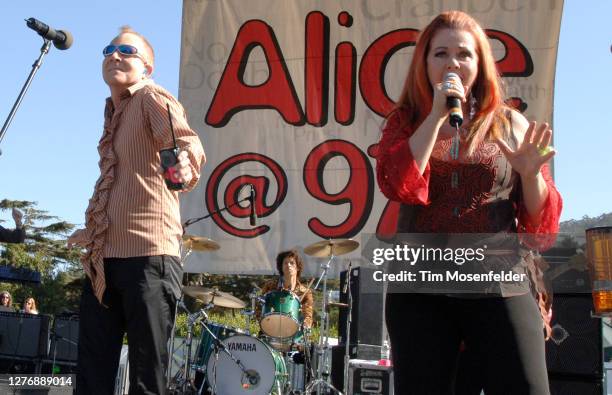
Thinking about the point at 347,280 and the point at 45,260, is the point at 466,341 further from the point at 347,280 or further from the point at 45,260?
the point at 45,260

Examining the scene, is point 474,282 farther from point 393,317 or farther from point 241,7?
point 241,7

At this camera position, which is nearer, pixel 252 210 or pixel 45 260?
pixel 252 210

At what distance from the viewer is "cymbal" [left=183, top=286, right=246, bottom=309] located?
293 inches

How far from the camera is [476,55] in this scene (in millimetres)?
1960

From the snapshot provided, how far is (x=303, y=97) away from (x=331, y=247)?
6.12ft

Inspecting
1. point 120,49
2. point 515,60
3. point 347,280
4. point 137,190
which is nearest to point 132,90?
point 120,49

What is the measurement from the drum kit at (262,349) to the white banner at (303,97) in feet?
1.65

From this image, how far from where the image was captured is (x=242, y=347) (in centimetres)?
749

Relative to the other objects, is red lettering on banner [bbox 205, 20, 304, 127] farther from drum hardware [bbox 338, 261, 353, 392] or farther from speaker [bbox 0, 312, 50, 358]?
speaker [bbox 0, 312, 50, 358]

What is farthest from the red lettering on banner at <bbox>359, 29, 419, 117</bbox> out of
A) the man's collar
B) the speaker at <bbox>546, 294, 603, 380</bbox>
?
the man's collar

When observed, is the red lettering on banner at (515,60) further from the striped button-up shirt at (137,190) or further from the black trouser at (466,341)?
the black trouser at (466,341)

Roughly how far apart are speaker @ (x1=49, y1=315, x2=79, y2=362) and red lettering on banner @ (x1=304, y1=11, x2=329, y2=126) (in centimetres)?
337

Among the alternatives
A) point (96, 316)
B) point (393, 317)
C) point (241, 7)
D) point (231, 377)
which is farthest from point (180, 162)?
point (241, 7)

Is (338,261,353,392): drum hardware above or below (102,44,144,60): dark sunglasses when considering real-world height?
below
